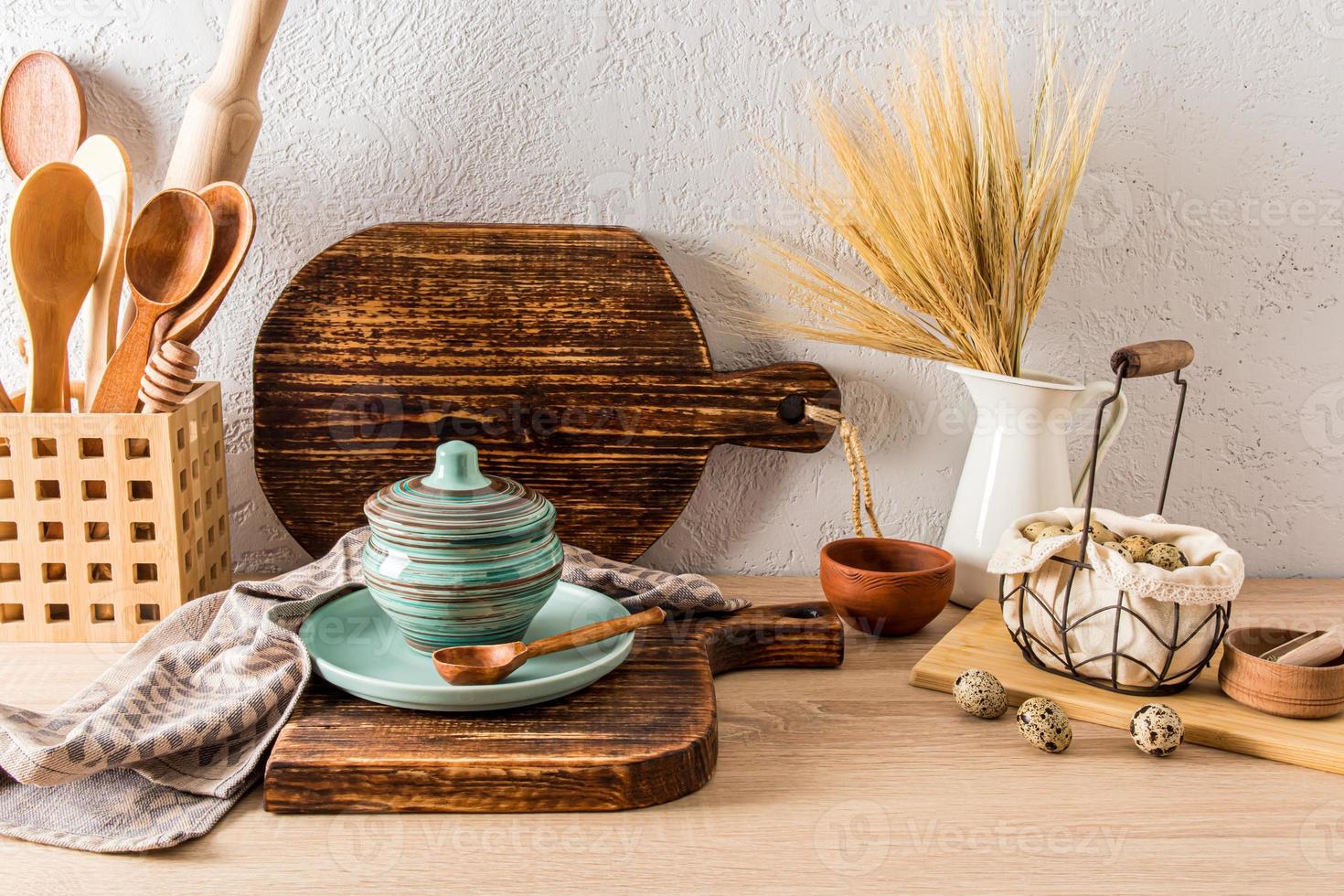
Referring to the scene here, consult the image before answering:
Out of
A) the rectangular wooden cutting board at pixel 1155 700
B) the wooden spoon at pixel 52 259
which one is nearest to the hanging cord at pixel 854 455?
the rectangular wooden cutting board at pixel 1155 700

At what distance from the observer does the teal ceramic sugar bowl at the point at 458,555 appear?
2.23ft

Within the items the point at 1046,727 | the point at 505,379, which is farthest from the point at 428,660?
the point at 1046,727

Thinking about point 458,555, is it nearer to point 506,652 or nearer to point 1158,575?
point 506,652

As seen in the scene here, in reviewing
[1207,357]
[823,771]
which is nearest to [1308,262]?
[1207,357]

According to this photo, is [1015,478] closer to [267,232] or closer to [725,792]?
[725,792]

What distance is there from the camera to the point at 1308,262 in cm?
99

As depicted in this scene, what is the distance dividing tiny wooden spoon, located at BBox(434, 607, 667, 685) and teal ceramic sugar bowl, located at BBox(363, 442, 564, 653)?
2 cm

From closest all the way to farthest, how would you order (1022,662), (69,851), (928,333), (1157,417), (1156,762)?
1. (69,851)
2. (1156,762)
3. (1022,662)
4. (928,333)
5. (1157,417)

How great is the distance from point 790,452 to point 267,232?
1.71 ft

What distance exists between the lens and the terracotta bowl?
2.75 ft

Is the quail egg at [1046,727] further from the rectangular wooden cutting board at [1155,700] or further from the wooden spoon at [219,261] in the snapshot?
the wooden spoon at [219,261]

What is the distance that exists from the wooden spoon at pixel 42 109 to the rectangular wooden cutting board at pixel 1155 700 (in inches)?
32.8

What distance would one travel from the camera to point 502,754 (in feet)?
2.04

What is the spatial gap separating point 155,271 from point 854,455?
1.96ft
